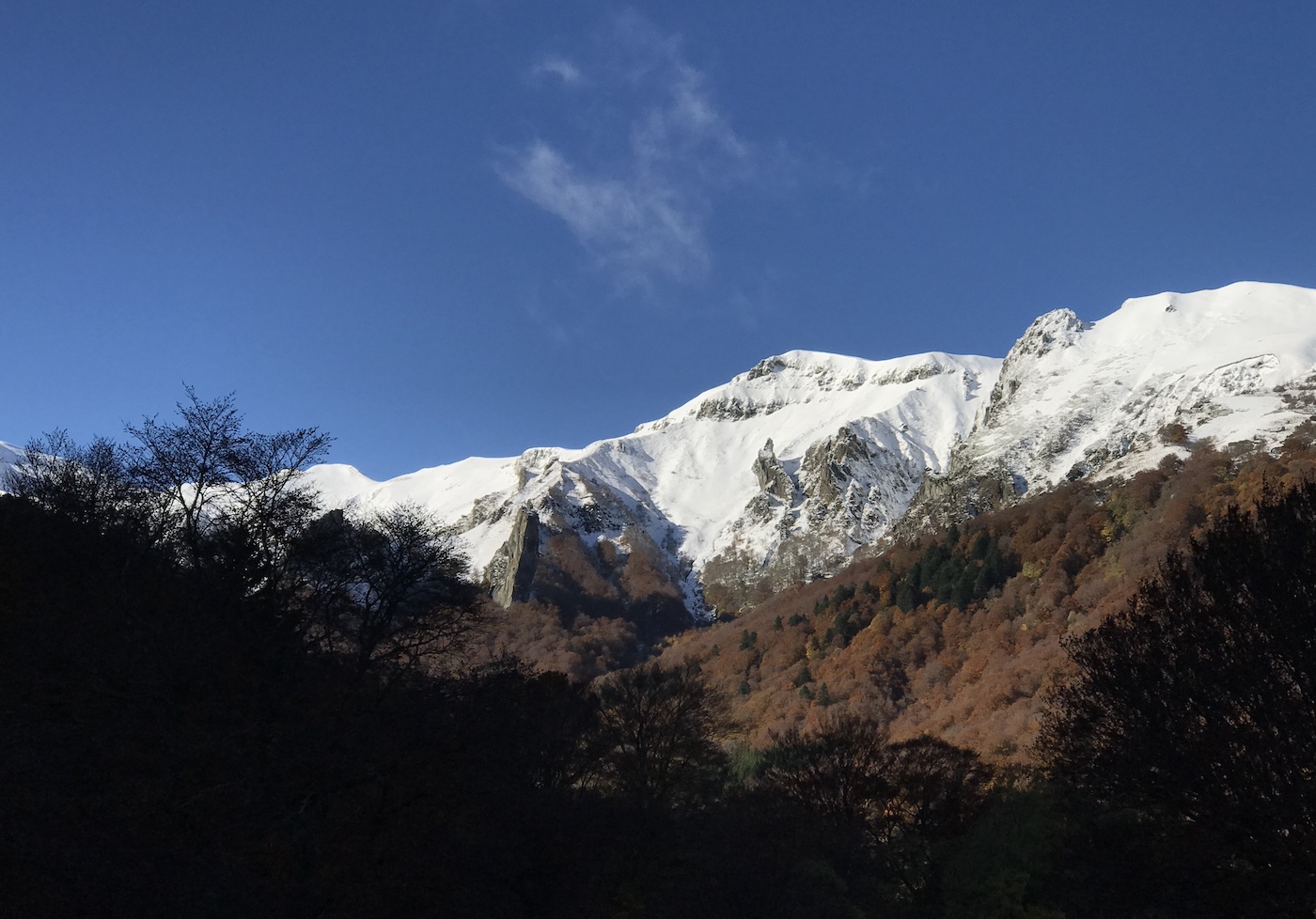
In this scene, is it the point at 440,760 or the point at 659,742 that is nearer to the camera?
the point at 440,760

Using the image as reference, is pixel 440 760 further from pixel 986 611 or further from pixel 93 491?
pixel 986 611

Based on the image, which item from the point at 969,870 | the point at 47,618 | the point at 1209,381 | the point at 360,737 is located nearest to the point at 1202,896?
the point at 969,870

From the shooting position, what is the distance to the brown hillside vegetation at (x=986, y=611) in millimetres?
83250

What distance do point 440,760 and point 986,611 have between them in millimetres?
104711

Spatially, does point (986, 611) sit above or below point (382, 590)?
above

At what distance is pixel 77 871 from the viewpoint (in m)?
12.8

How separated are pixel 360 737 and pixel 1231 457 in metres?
126

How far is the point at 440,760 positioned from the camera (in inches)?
835

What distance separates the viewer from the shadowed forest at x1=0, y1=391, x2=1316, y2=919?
15992 millimetres

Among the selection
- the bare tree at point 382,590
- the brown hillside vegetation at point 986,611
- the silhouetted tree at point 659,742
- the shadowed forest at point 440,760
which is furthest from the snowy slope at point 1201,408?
the bare tree at point 382,590

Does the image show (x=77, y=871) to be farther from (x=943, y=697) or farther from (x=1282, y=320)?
(x=1282, y=320)

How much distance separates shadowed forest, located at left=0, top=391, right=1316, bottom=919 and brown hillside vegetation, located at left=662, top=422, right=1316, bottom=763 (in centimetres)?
3342

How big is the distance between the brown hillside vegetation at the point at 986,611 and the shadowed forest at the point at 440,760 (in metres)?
33.4

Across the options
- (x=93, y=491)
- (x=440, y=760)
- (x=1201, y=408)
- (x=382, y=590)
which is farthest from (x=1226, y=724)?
(x=1201, y=408)
